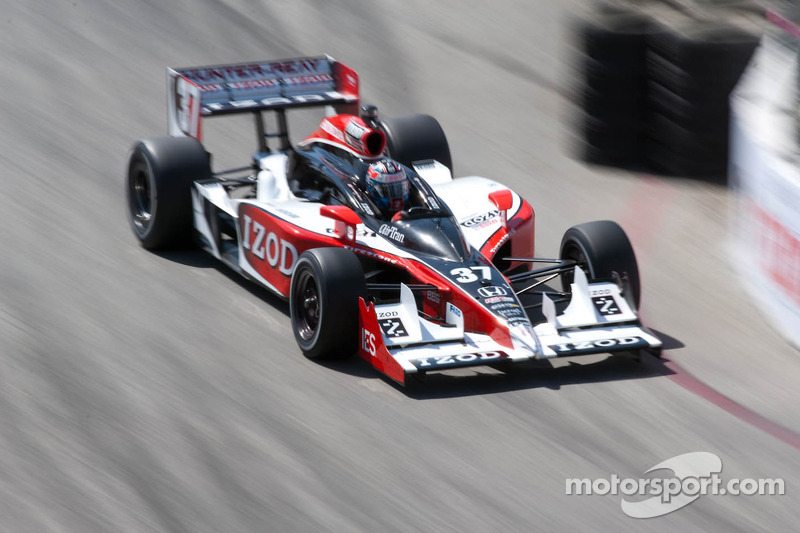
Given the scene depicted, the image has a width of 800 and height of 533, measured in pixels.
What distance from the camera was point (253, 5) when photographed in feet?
51.4

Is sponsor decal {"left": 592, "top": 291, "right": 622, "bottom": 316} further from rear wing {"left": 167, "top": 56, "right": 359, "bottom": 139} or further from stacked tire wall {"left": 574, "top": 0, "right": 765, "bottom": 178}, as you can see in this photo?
stacked tire wall {"left": 574, "top": 0, "right": 765, "bottom": 178}

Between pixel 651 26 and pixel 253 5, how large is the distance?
19.8 feet

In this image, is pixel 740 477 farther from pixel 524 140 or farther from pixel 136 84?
pixel 136 84

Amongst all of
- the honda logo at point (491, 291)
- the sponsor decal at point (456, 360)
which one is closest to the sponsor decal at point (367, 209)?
the honda logo at point (491, 291)

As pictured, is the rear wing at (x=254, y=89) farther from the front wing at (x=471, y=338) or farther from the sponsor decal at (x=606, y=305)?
the sponsor decal at (x=606, y=305)

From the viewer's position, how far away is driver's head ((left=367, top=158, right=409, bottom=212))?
8.91 meters

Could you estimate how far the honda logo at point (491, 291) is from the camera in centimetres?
802

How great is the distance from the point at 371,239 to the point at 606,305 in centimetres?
172

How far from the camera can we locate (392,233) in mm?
8641

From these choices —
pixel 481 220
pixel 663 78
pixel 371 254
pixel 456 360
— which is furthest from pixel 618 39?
pixel 456 360

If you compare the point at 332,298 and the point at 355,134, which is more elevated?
the point at 355,134

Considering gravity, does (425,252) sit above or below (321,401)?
above

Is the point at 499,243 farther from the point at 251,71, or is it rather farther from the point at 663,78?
the point at 663,78

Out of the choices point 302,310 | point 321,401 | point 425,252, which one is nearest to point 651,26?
point 425,252
